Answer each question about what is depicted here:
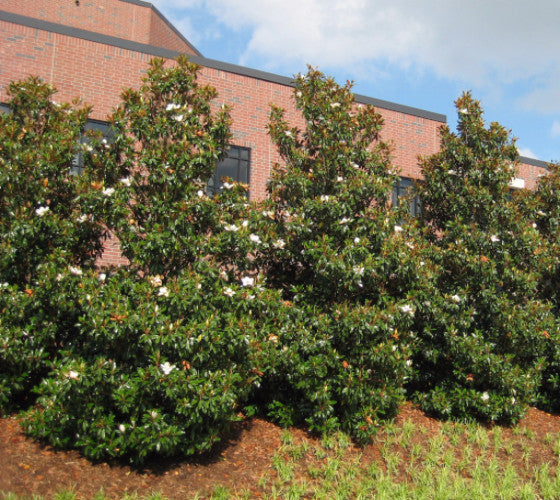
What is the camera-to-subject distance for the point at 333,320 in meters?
7.24

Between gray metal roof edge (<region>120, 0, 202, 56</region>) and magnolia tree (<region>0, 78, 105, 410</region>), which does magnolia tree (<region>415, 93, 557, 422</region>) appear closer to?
magnolia tree (<region>0, 78, 105, 410</region>)

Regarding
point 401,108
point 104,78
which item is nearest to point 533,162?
point 401,108

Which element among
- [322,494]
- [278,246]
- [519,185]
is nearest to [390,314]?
[278,246]

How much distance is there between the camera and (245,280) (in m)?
6.70

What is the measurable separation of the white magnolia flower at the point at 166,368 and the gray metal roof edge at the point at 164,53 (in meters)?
6.19

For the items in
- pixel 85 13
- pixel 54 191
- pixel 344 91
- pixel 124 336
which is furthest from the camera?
pixel 85 13

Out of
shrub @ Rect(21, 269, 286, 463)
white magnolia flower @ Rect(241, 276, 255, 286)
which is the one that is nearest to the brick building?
white magnolia flower @ Rect(241, 276, 255, 286)

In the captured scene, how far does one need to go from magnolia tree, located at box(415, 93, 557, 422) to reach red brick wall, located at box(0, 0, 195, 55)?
79.0ft

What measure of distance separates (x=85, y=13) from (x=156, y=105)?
24544 mm

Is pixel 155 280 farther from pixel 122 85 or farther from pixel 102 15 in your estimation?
pixel 102 15

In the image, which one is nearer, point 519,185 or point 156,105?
point 156,105

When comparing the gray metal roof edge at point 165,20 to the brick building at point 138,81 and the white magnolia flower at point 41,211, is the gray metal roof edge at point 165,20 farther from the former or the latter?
the white magnolia flower at point 41,211

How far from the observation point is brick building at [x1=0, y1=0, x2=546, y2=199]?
11680mm

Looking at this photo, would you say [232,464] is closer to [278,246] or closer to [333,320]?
[333,320]
